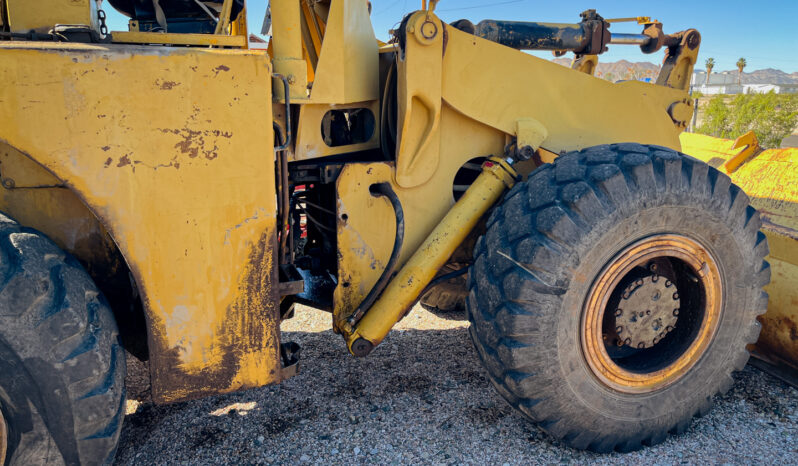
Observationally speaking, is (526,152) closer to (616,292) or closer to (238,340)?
(616,292)

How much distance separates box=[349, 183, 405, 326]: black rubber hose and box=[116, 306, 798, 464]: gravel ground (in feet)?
2.05

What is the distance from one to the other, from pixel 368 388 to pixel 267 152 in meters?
1.64

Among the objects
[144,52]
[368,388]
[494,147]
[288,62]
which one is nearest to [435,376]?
[368,388]

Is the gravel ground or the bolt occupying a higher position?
the bolt

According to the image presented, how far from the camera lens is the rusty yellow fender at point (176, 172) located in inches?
71.3

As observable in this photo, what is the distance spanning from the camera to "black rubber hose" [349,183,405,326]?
8.50ft

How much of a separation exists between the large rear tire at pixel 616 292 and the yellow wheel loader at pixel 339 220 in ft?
0.03

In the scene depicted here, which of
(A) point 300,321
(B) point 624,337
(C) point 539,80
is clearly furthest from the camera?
(A) point 300,321

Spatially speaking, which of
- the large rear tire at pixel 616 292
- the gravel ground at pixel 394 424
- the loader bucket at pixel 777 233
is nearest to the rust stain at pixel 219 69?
the large rear tire at pixel 616 292

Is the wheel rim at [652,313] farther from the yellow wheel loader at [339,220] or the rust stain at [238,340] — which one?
the rust stain at [238,340]

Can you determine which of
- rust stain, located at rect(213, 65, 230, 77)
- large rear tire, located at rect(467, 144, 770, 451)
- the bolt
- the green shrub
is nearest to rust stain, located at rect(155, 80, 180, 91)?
rust stain, located at rect(213, 65, 230, 77)

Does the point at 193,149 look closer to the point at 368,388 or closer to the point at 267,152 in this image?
the point at 267,152

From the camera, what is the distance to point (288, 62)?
2.27m

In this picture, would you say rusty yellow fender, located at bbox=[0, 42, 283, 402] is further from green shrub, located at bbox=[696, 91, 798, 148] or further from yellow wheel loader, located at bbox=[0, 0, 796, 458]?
green shrub, located at bbox=[696, 91, 798, 148]
